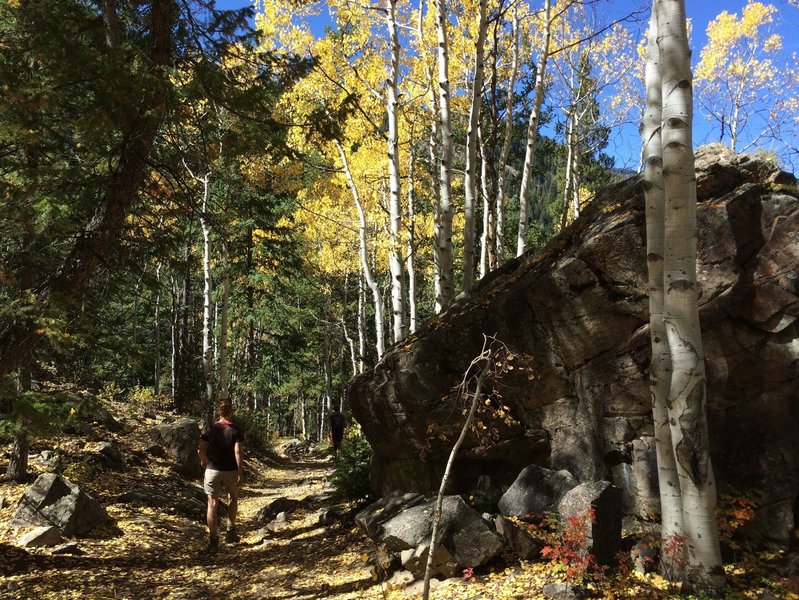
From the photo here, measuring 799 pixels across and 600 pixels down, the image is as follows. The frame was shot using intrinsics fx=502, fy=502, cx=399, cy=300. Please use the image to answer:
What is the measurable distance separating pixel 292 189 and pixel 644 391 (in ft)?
48.5

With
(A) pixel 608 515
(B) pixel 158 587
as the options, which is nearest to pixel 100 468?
(B) pixel 158 587

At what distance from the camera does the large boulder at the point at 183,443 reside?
9843 mm

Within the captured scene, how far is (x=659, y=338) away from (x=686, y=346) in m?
0.36

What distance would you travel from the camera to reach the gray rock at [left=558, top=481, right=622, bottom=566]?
4.07 meters

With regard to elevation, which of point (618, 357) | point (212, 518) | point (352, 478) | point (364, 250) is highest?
point (364, 250)

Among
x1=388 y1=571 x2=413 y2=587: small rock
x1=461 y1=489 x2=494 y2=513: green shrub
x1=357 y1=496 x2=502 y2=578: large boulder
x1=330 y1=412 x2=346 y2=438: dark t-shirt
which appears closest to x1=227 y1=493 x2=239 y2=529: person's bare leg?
x1=357 y1=496 x2=502 y2=578: large boulder

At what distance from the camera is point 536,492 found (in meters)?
5.13

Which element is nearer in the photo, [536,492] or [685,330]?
[685,330]

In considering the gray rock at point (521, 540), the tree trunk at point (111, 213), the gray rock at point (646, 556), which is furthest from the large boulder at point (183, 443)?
the gray rock at point (646, 556)

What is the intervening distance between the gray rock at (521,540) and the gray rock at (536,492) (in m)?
0.33

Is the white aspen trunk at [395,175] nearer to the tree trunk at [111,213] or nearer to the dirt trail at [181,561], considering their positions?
the dirt trail at [181,561]

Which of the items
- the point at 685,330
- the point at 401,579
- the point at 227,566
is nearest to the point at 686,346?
the point at 685,330

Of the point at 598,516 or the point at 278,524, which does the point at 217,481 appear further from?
the point at 598,516

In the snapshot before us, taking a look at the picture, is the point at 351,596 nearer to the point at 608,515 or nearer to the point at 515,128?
the point at 608,515
